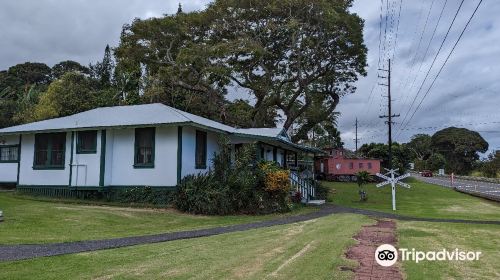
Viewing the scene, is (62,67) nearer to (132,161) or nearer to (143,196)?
(132,161)

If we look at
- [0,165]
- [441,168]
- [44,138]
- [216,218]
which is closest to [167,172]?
[216,218]

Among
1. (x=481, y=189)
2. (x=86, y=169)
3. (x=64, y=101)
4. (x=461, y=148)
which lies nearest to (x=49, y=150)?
(x=86, y=169)

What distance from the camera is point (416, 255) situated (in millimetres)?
7992

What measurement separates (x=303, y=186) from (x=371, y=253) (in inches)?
611

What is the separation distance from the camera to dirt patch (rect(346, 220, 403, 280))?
6426mm

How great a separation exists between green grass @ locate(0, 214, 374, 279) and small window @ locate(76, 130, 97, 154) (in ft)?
37.4

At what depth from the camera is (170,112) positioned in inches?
794

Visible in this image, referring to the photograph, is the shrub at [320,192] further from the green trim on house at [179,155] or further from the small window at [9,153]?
the small window at [9,153]

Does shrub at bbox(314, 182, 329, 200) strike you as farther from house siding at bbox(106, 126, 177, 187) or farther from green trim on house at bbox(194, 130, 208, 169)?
house siding at bbox(106, 126, 177, 187)

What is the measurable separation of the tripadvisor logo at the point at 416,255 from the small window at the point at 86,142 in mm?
14644

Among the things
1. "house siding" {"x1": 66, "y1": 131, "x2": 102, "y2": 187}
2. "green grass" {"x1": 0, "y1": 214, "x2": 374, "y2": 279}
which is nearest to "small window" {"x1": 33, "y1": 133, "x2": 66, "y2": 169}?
"house siding" {"x1": 66, "y1": 131, "x2": 102, "y2": 187}

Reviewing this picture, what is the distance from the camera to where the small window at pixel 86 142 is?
64.3 ft

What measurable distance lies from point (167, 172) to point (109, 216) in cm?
432

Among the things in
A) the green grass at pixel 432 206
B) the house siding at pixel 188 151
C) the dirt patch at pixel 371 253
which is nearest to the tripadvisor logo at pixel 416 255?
the dirt patch at pixel 371 253
